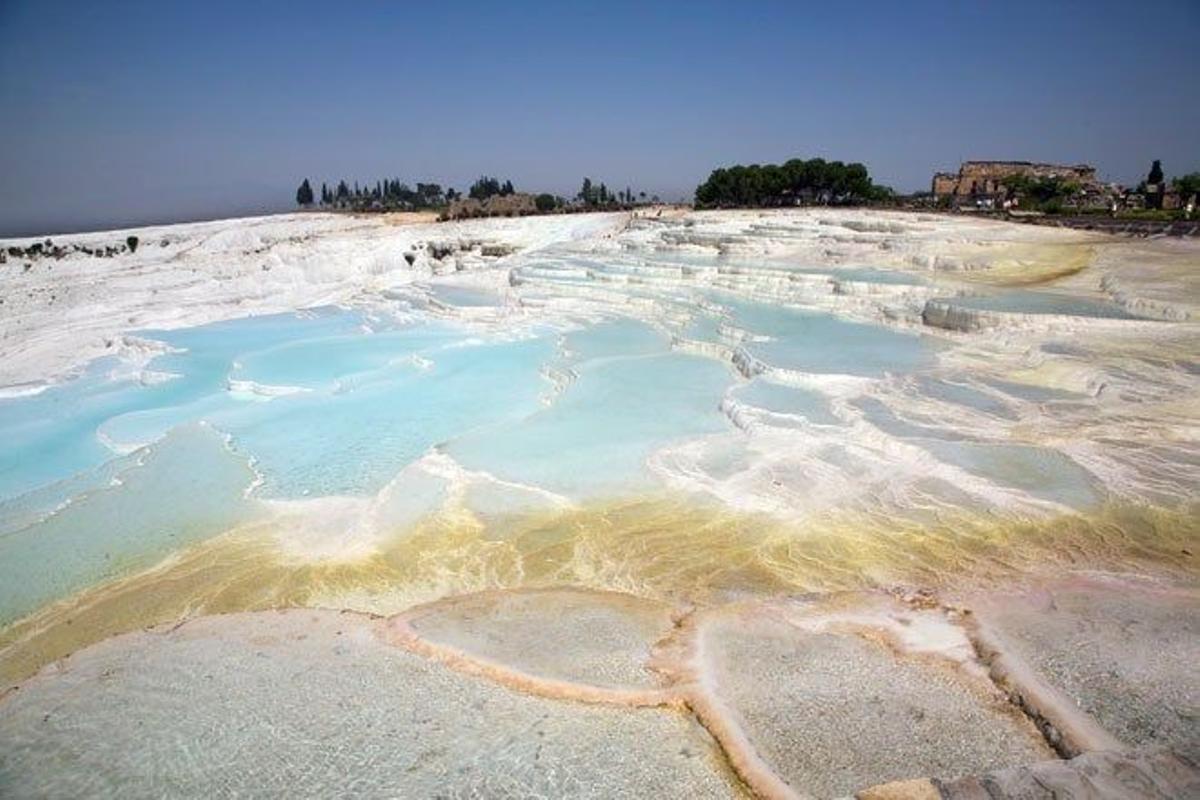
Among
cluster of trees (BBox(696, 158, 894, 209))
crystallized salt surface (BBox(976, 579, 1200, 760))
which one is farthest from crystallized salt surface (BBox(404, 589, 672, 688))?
cluster of trees (BBox(696, 158, 894, 209))

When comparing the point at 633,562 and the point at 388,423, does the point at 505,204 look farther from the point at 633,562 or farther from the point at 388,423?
the point at 633,562

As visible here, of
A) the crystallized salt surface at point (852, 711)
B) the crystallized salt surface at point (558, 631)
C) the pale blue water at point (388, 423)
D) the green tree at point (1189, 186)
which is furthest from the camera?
the green tree at point (1189, 186)

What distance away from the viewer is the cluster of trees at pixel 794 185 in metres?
42.5

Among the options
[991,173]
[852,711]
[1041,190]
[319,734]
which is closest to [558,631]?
[319,734]

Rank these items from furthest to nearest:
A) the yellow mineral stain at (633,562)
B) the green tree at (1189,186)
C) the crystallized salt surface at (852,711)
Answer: the green tree at (1189,186), the yellow mineral stain at (633,562), the crystallized salt surface at (852,711)

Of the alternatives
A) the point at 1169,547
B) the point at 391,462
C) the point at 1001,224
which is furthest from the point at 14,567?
the point at 1001,224

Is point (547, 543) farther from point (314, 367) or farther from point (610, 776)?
point (314, 367)

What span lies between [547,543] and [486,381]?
229 inches

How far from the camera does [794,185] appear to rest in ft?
142

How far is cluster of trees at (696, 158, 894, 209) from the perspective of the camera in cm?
4250

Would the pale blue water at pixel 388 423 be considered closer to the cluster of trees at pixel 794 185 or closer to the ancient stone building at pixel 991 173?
the cluster of trees at pixel 794 185

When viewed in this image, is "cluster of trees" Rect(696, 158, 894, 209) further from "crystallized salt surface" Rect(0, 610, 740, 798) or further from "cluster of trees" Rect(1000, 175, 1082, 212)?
"crystallized salt surface" Rect(0, 610, 740, 798)

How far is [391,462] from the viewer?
8.09m

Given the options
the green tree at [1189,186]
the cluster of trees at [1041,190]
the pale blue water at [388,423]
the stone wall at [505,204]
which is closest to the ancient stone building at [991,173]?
the cluster of trees at [1041,190]
